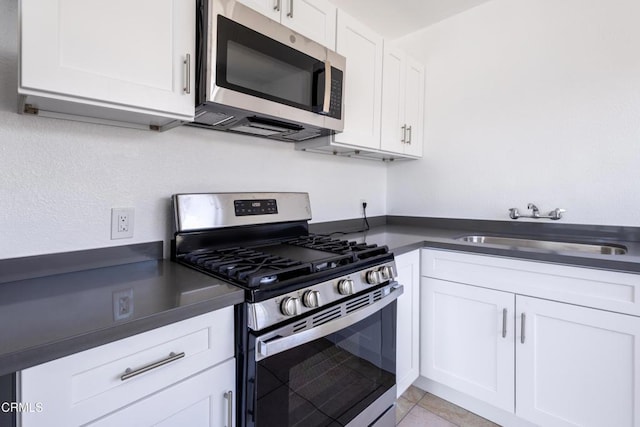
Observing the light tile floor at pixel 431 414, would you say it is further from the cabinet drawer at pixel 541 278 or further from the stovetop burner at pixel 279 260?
the stovetop burner at pixel 279 260

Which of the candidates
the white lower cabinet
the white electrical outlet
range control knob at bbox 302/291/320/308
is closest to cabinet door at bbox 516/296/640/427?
the white lower cabinet

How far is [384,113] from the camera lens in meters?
2.03

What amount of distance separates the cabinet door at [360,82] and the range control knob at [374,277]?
0.75m

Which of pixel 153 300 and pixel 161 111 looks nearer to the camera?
pixel 153 300

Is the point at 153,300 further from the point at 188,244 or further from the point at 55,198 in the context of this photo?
the point at 55,198

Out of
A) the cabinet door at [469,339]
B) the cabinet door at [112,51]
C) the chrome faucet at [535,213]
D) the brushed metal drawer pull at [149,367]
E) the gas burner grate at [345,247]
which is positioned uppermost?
the cabinet door at [112,51]

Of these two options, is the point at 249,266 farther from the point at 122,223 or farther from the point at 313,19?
the point at 313,19

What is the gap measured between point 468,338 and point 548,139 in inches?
50.1

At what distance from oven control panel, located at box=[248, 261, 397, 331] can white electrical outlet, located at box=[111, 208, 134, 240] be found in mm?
655

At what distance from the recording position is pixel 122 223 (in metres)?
1.22

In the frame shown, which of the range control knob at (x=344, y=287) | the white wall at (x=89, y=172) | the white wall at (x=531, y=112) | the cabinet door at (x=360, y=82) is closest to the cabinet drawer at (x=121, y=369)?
the range control knob at (x=344, y=287)

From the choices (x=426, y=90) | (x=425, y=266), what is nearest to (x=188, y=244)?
(x=425, y=266)

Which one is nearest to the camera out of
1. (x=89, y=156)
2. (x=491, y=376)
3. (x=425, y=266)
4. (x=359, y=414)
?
(x=89, y=156)

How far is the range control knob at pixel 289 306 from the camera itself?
3.18 ft
